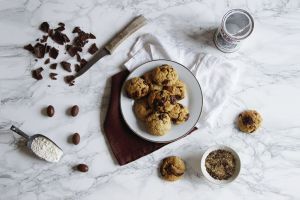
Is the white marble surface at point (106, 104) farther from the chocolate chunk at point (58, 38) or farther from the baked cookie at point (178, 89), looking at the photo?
the baked cookie at point (178, 89)

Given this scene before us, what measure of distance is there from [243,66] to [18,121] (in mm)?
776

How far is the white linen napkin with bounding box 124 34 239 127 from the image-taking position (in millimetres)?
1486

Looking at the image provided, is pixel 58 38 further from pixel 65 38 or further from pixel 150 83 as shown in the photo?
pixel 150 83

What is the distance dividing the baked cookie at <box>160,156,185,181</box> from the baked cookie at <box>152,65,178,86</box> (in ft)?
0.81

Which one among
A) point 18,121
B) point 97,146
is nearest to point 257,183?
point 97,146

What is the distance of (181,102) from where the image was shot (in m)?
1.47

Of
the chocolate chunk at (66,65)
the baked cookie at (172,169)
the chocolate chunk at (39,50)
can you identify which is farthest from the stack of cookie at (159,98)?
the chocolate chunk at (39,50)

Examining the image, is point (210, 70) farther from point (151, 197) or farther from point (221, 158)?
point (151, 197)

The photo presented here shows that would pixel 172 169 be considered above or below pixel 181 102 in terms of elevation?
below

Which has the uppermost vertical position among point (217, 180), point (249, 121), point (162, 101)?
point (162, 101)

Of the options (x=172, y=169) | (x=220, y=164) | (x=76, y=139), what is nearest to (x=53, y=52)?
(x=76, y=139)

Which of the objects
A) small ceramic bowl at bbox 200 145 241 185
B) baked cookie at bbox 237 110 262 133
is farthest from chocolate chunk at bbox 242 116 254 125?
small ceramic bowl at bbox 200 145 241 185

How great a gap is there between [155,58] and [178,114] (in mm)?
220

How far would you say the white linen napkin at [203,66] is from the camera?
149 centimetres
